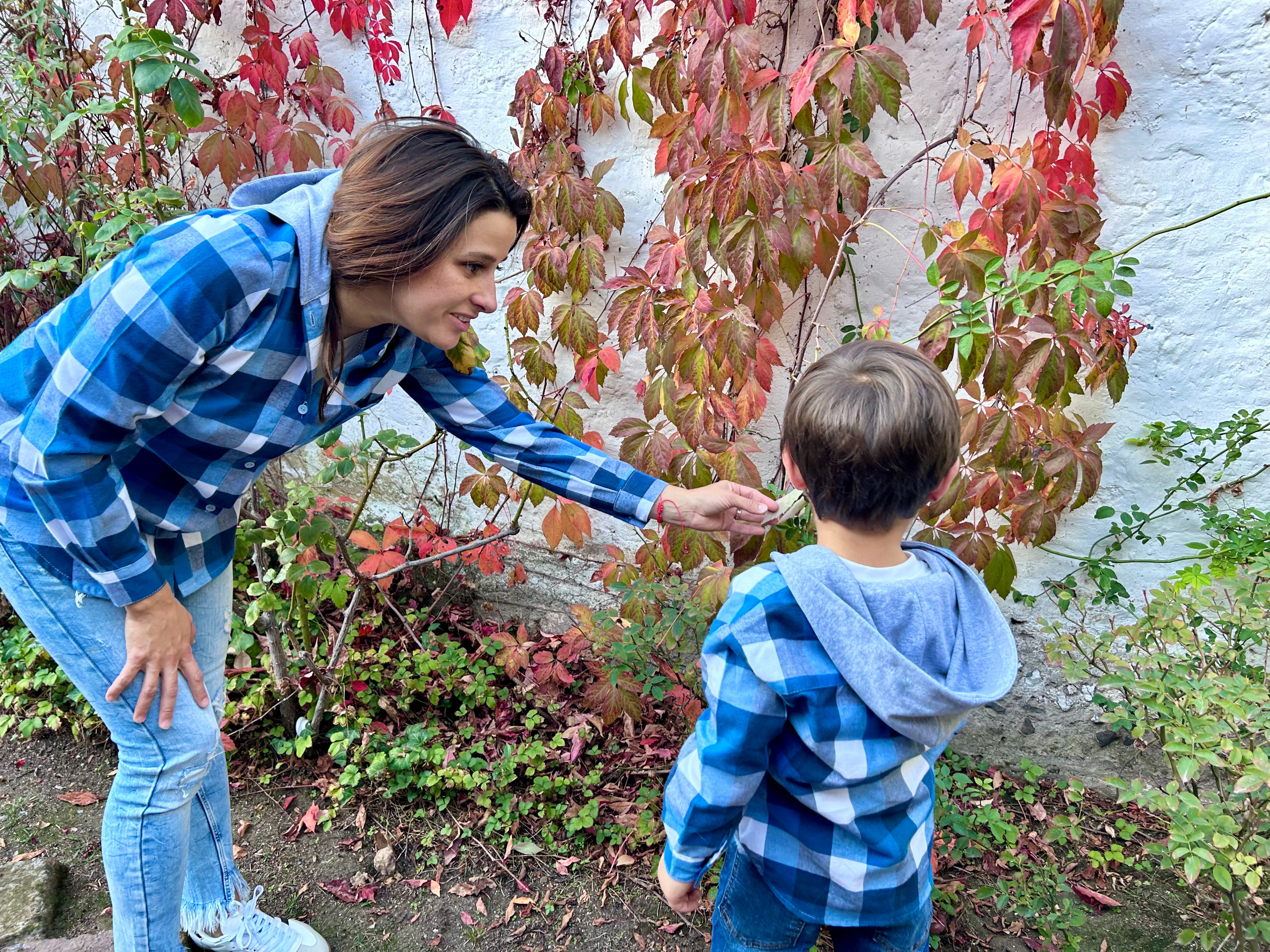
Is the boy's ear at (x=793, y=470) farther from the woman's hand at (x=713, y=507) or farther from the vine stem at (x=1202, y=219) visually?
the vine stem at (x=1202, y=219)

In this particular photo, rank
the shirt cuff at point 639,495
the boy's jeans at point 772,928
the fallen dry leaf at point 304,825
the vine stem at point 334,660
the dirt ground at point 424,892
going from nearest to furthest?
the boy's jeans at point 772,928, the shirt cuff at point 639,495, the dirt ground at point 424,892, the fallen dry leaf at point 304,825, the vine stem at point 334,660

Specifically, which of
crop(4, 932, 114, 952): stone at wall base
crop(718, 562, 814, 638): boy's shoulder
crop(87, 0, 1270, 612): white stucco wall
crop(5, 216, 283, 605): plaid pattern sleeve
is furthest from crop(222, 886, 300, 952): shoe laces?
crop(87, 0, 1270, 612): white stucco wall

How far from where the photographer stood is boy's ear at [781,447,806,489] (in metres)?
1.15

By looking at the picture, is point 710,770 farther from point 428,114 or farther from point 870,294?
point 428,114

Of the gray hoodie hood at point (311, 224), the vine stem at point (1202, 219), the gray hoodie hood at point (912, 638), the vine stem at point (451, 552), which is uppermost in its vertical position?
the gray hoodie hood at point (311, 224)

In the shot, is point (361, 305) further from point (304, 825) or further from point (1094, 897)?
point (1094, 897)

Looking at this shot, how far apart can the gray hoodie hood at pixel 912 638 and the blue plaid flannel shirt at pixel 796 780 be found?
0.12ft

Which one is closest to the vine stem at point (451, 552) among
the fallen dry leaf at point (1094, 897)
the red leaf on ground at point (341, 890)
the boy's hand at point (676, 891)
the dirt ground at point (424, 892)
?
the dirt ground at point (424, 892)

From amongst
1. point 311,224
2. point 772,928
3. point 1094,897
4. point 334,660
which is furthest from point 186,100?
point 1094,897

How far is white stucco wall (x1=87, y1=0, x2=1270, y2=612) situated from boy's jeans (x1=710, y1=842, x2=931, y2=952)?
1.30 meters

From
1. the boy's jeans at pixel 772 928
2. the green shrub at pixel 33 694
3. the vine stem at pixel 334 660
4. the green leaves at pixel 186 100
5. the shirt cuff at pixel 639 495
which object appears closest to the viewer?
the boy's jeans at pixel 772 928

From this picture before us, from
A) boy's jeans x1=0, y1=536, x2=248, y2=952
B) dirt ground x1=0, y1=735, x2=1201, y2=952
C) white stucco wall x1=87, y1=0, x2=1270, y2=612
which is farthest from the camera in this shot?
dirt ground x1=0, y1=735, x2=1201, y2=952

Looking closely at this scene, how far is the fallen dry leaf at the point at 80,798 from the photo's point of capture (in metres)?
2.28

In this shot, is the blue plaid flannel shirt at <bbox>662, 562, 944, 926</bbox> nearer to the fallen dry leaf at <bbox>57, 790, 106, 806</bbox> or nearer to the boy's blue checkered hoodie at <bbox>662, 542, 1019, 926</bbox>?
the boy's blue checkered hoodie at <bbox>662, 542, 1019, 926</bbox>
